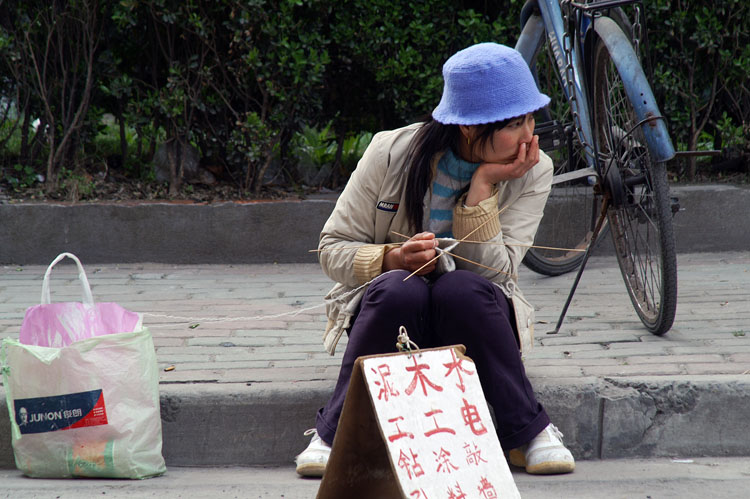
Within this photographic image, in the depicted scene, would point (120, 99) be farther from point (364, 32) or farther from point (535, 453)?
point (535, 453)

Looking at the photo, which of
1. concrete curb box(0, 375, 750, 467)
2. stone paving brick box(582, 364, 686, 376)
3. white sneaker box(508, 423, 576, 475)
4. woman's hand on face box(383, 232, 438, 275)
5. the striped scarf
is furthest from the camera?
stone paving brick box(582, 364, 686, 376)

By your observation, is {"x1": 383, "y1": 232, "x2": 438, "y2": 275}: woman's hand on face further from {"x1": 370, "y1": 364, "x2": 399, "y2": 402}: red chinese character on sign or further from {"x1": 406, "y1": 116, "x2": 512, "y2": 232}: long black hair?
{"x1": 370, "y1": 364, "x2": 399, "y2": 402}: red chinese character on sign

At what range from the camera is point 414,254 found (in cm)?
238

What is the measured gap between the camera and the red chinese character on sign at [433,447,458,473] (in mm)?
1909

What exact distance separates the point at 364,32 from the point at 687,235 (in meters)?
2.30

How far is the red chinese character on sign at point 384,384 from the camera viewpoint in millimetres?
1917

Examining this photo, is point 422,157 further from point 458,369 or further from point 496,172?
point 458,369

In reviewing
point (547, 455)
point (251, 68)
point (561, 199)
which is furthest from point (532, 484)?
point (251, 68)

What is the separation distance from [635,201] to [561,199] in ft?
4.97

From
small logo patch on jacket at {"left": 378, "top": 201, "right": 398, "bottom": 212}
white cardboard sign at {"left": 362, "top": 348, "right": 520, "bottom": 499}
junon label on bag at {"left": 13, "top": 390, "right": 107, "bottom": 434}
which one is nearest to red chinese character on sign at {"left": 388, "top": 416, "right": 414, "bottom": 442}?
white cardboard sign at {"left": 362, "top": 348, "right": 520, "bottom": 499}

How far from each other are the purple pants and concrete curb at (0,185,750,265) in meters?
2.41

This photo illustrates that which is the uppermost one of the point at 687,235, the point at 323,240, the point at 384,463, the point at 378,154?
the point at 378,154

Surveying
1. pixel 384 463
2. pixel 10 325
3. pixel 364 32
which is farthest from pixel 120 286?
pixel 384 463

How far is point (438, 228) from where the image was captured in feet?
8.59
